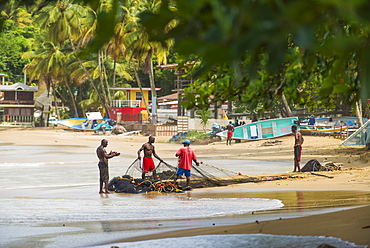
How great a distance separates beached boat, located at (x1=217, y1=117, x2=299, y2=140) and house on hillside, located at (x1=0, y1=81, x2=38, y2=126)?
36.1m

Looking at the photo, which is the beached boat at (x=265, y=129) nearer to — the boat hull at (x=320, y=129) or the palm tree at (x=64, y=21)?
the boat hull at (x=320, y=129)

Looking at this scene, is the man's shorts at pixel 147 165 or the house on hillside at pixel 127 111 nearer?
the man's shorts at pixel 147 165

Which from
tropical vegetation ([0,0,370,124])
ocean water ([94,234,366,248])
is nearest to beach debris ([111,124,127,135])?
tropical vegetation ([0,0,370,124])

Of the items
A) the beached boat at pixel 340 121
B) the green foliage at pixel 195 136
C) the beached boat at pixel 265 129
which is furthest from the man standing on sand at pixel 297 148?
the green foliage at pixel 195 136

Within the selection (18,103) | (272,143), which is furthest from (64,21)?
(272,143)

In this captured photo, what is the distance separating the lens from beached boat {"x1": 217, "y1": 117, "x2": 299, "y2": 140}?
35156 mm

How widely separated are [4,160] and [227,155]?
10461mm

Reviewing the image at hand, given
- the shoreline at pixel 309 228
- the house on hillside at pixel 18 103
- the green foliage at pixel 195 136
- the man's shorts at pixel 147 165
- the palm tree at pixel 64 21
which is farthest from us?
the house on hillside at pixel 18 103

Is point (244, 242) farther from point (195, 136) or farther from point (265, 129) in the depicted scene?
point (195, 136)

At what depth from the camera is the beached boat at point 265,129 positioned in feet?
115

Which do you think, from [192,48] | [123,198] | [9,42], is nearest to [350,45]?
[192,48]

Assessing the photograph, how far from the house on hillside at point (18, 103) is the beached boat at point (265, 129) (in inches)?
1423

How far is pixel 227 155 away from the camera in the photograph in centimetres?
2884

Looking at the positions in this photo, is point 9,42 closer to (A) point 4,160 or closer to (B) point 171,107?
(B) point 171,107
